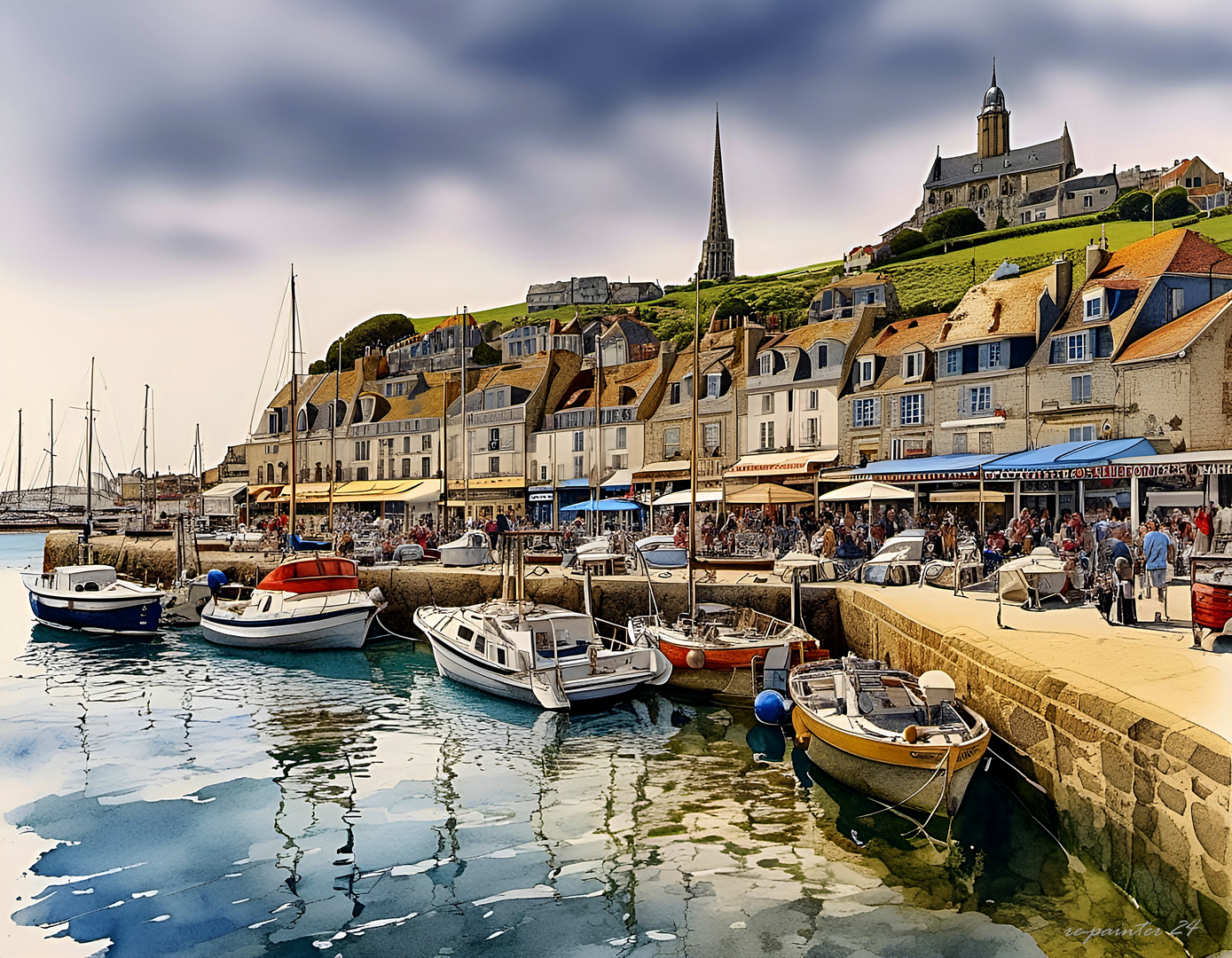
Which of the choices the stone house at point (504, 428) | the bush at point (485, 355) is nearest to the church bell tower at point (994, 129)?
the bush at point (485, 355)

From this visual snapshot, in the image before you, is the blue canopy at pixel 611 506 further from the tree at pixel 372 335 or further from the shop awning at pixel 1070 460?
the tree at pixel 372 335

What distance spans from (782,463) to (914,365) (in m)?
6.96

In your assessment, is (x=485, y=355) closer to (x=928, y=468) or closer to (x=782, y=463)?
(x=782, y=463)

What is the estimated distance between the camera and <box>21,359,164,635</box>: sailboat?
2980 cm

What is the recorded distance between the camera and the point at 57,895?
33.4 ft

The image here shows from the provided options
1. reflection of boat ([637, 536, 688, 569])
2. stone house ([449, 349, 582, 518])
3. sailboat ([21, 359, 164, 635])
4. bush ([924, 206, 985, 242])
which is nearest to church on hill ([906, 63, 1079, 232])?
bush ([924, 206, 985, 242])

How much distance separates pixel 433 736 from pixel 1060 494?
25809mm

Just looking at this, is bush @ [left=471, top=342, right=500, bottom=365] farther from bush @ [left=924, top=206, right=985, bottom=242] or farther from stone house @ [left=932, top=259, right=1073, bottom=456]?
stone house @ [left=932, top=259, right=1073, bottom=456]

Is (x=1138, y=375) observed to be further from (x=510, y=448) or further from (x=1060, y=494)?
(x=510, y=448)

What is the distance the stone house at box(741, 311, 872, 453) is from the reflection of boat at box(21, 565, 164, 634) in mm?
26767

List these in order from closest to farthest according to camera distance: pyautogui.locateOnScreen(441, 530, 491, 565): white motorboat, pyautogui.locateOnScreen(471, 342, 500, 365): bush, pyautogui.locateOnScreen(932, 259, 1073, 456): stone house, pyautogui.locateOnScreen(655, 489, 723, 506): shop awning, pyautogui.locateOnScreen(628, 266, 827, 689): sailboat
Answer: pyautogui.locateOnScreen(628, 266, 827, 689): sailboat → pyautogui.locateOnScreen(441, 530, 491, 565): white motorboat → pyautogui.locateOnScreen(655, 489, 723, 506): shop awning → pyautogui.locateOnScreen(932, 259, 1073, 456): stone house → pyautogui.locateOnScreen(471, 342, 500, 365): bush

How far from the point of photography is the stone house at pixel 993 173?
109 m

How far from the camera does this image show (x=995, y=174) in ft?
370

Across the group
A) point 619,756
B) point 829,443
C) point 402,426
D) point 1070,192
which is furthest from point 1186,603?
point 1070,192
